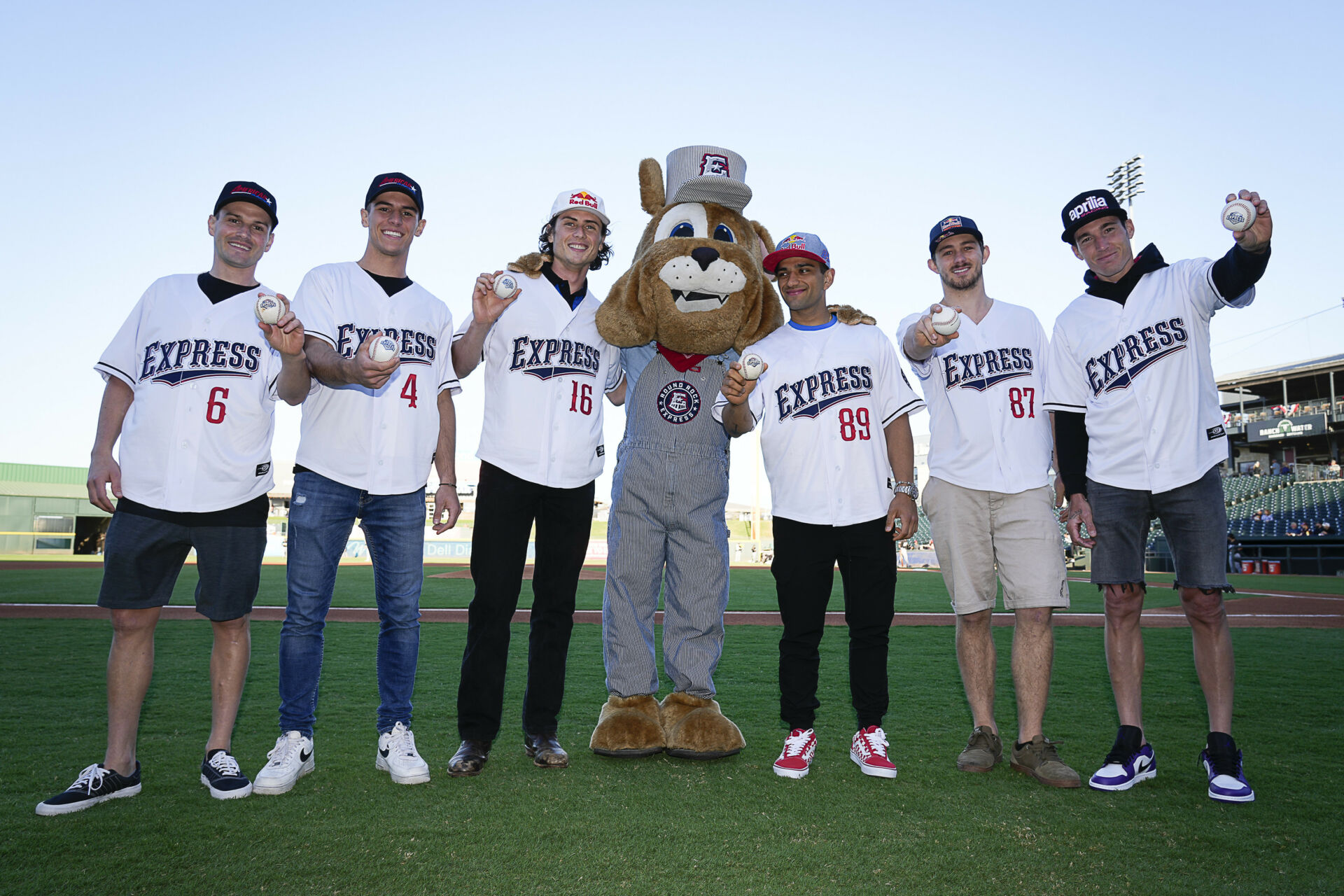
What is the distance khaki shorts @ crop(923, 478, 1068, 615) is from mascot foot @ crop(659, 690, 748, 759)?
3.91 feet

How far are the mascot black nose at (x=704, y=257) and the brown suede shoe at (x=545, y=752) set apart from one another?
2213mm

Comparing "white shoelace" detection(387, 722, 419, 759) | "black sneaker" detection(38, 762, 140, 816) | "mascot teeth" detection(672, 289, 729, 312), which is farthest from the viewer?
"mascot teeth" detection(672, 289, 729, 312)

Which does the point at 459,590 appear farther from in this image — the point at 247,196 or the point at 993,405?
the point at 993,405

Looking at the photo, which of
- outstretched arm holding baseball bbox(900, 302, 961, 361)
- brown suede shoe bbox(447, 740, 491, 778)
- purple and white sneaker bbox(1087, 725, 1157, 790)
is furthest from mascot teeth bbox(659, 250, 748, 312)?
purple and white sneaker bbox(1087, 725, 1157, 790)

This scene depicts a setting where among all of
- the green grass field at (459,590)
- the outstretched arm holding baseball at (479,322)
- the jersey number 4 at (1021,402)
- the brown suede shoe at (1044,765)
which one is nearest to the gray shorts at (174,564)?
the outstretched arm holding baseball at (479,322)

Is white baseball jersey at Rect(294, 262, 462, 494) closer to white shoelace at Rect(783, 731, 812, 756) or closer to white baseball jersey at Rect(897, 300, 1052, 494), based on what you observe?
white shoelace at Rect(783, 731, 812, 756)

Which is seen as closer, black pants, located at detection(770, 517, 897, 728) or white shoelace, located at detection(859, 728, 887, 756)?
white shoelace, located at detection(859, 728, 887, 756)

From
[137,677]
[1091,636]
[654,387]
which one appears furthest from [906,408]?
[1091,636]

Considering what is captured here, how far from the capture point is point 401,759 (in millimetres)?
3205

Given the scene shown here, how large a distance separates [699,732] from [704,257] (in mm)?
2127

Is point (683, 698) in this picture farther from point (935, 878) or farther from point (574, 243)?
point (574, 243)

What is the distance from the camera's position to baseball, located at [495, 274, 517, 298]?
3365mm

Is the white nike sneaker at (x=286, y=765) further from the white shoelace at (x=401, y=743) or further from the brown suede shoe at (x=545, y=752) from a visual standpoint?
the brown suede shoe at (x=545, y=752)

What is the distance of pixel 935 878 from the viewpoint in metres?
2.29
